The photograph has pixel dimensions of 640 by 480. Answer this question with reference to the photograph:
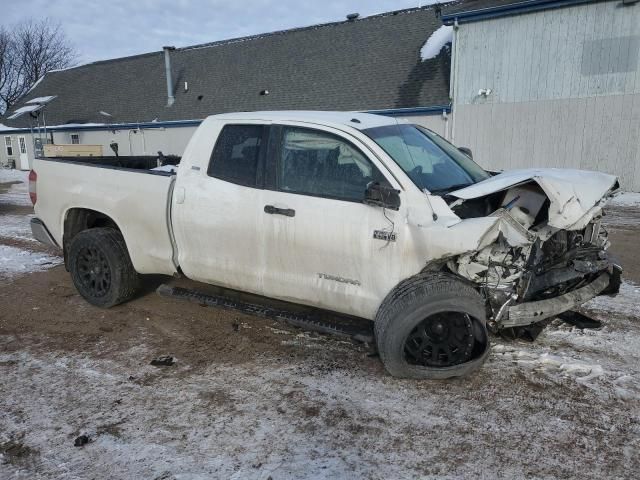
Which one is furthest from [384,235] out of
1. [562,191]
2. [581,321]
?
[581,321]

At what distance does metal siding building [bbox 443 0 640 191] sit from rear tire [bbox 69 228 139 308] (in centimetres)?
1379

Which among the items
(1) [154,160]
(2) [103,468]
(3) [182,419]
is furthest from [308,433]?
(1) [154,160]

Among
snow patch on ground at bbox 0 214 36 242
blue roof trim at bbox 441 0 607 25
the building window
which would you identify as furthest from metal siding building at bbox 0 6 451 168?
snow patch on ground at bbox 0 214 36 242

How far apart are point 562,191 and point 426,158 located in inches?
44.5

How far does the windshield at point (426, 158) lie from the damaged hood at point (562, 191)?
28 cm

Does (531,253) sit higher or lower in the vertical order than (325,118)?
lower

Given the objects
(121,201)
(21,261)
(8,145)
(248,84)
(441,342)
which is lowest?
(21,261)

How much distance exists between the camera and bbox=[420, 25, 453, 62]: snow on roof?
18.9 meters

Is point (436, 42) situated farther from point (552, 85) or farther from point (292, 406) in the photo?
point (292, 406)

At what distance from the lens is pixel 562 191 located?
3373 millimetres

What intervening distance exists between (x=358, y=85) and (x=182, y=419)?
18.7 m

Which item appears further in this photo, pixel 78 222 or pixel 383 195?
pixel 78 222

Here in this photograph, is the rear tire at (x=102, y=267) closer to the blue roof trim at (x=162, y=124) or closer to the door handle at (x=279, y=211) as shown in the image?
the door handle at (x=279, y=211)

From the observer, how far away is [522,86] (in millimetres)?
15125
